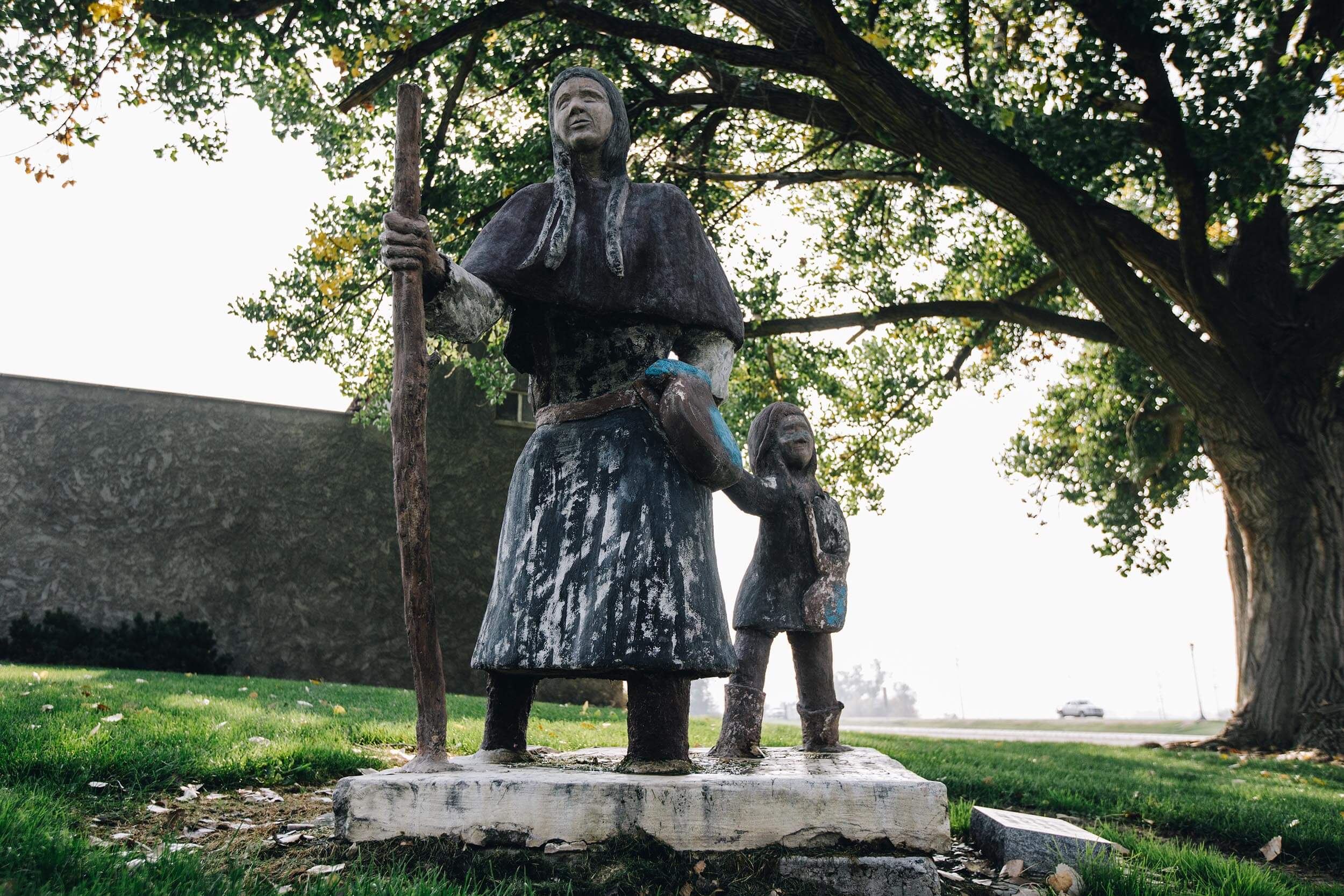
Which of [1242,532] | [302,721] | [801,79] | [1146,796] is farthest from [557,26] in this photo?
[1242,532]

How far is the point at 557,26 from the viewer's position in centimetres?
934

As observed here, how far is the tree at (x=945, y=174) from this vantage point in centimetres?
812

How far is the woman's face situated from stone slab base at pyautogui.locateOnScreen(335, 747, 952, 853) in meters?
2.29

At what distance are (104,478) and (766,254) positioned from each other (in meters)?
10.8

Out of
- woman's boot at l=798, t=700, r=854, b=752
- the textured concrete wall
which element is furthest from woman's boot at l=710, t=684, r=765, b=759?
the textured concrete wall

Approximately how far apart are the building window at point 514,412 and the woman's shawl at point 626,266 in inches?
519

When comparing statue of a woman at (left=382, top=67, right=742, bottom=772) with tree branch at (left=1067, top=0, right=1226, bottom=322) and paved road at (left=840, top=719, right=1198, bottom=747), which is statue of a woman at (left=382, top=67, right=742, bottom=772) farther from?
paved road at (left=840, top=719, right=1198, bottom=747)

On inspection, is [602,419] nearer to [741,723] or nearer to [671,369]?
[671,369]

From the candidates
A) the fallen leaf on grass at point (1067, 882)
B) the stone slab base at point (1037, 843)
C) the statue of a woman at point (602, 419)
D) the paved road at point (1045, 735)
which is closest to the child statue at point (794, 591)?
the stone slab base at point (1037, 843)

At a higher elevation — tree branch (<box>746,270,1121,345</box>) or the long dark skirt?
tree branch (<box>746,270,1121,345</box>)

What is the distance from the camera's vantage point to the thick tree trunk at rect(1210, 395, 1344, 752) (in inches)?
400

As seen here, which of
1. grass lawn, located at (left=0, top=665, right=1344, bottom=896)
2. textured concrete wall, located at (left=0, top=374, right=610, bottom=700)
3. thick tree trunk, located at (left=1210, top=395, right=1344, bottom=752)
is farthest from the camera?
textured concrete wall, located at (left=0, top=374, right=610, bottom=700)

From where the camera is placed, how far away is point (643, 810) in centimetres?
273

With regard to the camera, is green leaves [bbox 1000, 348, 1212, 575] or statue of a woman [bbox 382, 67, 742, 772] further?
green leaves [bbox 1000, 348, 1212, 575]
